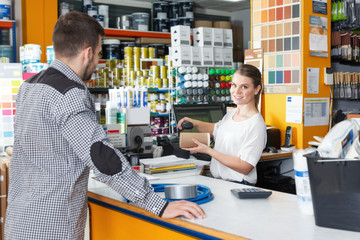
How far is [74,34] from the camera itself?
5.97ft

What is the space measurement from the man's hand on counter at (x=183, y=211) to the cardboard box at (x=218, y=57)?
17.4 ft

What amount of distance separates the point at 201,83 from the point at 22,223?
5.11 meters

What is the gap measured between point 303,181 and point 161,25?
23.9 feet

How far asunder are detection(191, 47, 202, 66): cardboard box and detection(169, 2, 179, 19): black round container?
249cm

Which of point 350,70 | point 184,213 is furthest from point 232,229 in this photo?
point 350,70

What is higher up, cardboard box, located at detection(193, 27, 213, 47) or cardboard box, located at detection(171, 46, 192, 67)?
cardboard box, located at detection(193, 27, 213, 47)

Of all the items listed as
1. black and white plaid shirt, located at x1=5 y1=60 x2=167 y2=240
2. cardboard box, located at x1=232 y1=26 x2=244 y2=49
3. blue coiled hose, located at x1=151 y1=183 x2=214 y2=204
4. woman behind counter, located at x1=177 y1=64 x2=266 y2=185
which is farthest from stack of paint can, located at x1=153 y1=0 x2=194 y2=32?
black and white plaid shirt, located at x1=5 y1=60 x2=167 y2=240

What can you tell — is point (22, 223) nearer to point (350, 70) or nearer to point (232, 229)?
point (232, 229)

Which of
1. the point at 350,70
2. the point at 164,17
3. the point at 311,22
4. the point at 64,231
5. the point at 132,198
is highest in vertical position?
the point at 164,17

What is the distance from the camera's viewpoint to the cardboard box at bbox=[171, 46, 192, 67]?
6.59 metres

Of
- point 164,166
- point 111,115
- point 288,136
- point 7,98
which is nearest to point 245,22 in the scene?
point 288,136

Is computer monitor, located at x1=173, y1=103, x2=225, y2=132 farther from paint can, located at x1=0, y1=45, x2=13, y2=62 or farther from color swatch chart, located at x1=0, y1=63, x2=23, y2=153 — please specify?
paint can, located at x1=0, y1=45, x2=13, y2=62

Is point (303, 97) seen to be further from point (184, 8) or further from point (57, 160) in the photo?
point (184, 8)

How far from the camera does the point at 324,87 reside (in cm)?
488
